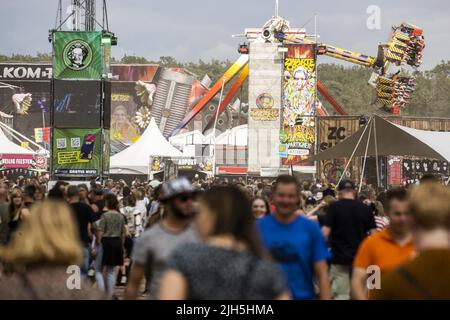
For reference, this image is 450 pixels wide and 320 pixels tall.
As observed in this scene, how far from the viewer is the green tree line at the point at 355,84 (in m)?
152

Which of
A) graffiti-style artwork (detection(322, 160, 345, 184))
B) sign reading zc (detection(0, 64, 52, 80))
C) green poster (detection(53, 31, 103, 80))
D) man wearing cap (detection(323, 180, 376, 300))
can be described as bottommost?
man wearing cap (detection(323, 180, 376, 300))

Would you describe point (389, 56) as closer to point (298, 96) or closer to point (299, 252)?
point (298, 96)

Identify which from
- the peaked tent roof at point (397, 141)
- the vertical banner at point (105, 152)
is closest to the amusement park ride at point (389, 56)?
the vertical banner at point (105, 152)

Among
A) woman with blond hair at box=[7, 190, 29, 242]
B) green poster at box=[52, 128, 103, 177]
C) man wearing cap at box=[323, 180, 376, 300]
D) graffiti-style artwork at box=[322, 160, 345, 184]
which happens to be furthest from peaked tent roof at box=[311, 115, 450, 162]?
graffiti-style artwork at box=[322, 160, 345, 184]

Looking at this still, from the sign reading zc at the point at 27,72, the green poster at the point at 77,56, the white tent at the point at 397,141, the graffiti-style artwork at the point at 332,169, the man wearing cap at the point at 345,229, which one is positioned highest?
the sign reading zc at the point at 27,72

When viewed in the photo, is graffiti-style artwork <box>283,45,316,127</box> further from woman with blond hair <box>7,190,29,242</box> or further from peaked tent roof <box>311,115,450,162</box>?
woman with blond hair <box>7,190,29,242</box>

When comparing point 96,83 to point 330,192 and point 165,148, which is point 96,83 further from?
point 330,192

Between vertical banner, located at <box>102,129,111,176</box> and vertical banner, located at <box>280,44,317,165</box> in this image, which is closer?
vertical banner, located at <box>102,129,111,176</box>

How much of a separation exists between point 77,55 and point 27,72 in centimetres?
8689

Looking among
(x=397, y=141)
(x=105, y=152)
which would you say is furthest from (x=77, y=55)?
(x=397, y=141)

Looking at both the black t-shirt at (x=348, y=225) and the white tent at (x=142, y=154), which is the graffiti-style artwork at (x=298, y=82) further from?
the black t-shirt at (x=348, y=225)

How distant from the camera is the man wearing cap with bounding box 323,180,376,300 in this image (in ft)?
32.0

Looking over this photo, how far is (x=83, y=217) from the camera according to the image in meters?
12.0

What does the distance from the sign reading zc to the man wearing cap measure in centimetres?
11231
